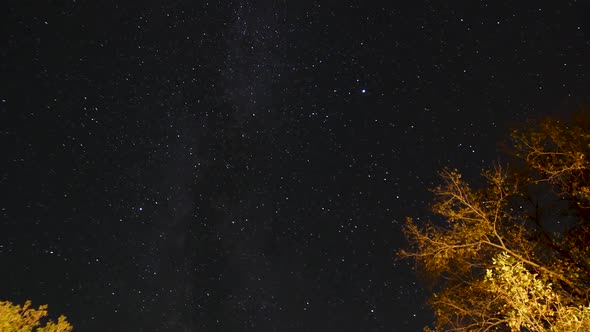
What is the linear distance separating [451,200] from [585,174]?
9.81 ft

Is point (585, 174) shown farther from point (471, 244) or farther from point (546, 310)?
point (546, 310)

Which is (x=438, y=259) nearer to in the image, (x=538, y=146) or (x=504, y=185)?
(x=504, y=185)

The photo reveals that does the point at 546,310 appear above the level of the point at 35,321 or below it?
above

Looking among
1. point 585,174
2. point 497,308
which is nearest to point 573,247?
point 585,174

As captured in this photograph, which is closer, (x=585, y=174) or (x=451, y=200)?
(x=585, y=174)

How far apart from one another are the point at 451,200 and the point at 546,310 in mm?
3378

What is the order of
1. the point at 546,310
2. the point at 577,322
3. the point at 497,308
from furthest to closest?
the point at 497,308 < the point at 546,310 < the point at 577,322

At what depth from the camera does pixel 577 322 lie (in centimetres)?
726

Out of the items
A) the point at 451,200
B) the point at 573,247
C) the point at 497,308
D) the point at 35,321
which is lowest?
the point at 35,321

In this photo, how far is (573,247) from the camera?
10125 millimetres

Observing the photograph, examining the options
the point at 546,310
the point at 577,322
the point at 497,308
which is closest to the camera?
the point at 577,322

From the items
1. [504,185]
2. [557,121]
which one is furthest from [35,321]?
[557,121]

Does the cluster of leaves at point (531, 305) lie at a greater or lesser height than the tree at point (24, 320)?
greater

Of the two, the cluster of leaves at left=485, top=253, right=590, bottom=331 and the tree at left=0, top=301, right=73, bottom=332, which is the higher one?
the cluster of leaves at left=485, top=253, right=590, bottom=331
